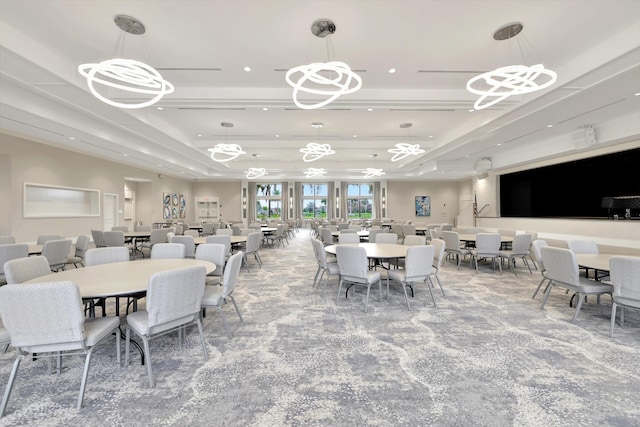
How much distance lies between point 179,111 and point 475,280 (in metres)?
8.12

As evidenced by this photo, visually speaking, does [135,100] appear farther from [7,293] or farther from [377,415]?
[377,415]

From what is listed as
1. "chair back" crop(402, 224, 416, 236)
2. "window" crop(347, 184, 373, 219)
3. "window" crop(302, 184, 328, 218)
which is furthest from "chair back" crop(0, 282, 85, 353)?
"window" crop(347, 184, 373, 219)

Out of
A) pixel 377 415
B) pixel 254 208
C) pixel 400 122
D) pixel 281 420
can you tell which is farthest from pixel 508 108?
pixel 254 208

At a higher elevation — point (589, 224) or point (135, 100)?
point (135, 100)

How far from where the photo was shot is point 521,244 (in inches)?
253

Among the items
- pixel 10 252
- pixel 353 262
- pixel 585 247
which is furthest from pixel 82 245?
pixel 585 247

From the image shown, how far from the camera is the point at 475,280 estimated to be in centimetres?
597

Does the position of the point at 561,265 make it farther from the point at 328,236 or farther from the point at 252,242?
the point at 252,242

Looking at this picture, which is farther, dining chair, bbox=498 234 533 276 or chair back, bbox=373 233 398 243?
chair back, bbox=373 233 398 243

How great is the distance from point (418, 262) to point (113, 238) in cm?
726

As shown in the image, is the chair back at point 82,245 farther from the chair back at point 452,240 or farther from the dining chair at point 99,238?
the chair back at point 452,240

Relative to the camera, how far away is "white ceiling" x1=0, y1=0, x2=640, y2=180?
3.87m

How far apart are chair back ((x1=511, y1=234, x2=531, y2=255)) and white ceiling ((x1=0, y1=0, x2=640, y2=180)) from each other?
278cm

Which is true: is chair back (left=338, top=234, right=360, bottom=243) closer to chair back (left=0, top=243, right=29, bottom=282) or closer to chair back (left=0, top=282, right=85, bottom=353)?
chair back (left=0, top=282, right=85, bottom=353)
